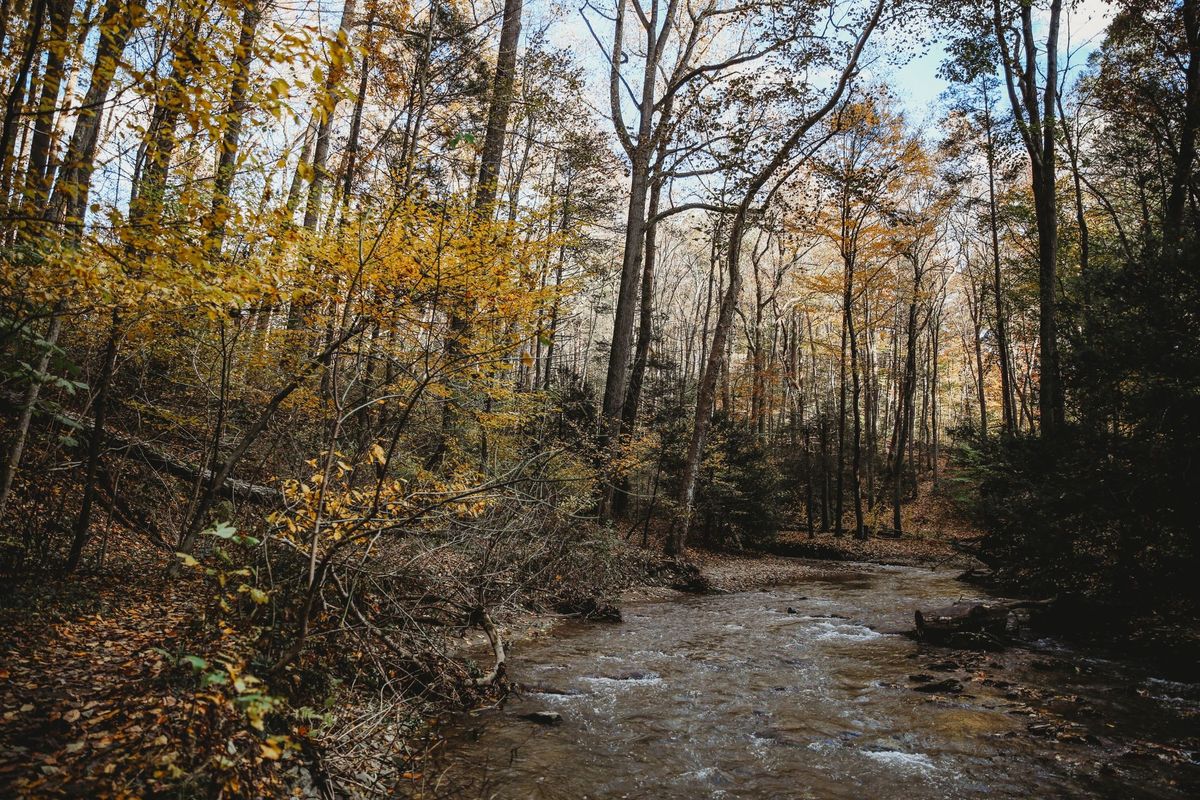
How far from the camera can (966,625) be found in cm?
781

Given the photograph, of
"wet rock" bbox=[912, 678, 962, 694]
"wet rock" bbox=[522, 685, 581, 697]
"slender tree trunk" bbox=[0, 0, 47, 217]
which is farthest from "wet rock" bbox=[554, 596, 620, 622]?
"slender tree trunk" bbox=[0, 0, 47, 217]

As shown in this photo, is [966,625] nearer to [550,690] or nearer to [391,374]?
[550,690]

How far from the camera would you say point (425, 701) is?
4.74 m

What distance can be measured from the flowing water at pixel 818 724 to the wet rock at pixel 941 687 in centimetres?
9

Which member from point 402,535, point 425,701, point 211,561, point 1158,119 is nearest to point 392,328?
point 402,535

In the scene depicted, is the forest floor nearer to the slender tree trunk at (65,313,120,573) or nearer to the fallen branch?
the slender tree trunk at (65,313,120,573)

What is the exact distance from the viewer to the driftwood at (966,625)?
7.50 meters

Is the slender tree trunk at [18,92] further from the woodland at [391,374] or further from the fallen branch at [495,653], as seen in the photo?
the fallen branch at [495,653]

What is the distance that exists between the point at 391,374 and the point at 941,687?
7516 millimetres

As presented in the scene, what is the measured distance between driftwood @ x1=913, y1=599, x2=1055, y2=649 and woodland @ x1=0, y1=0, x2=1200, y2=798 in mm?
1411

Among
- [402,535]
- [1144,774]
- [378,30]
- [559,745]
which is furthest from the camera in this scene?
[378,30]

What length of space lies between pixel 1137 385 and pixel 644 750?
7.81 metres

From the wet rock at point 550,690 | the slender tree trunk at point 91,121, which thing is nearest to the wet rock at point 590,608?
the wet rock at point 550,690

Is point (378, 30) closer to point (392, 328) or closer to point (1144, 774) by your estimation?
point (392, 328)
